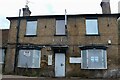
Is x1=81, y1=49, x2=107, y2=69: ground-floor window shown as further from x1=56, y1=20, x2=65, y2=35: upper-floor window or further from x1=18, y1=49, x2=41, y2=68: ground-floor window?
x1=18, y1=49, x2=41, y2=68: ground-floor window

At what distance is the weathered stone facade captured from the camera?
19.5 metres

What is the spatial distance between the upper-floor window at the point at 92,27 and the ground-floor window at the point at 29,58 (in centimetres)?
526

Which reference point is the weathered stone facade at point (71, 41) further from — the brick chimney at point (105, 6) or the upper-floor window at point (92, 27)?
the brick chimney at point (105, 6)

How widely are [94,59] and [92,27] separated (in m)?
3.23

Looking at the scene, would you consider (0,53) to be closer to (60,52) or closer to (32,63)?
(32,63)

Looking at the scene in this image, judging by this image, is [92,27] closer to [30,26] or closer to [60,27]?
[60,27]

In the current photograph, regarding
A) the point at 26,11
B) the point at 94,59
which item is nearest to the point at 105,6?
the point at 94,59

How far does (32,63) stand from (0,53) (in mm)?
4299

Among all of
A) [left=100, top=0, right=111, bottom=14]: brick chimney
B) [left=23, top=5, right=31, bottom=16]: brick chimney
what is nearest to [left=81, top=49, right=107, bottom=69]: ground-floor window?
[left=100, top=0, right=111, bottom=14]: brick chimney

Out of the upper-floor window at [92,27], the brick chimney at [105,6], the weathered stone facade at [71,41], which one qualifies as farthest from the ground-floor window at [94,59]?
the brick chimney at [105,6]

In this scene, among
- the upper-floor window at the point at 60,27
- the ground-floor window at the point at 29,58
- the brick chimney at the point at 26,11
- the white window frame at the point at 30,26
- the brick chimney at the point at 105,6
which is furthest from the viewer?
the brick chimney at the point at 26,11

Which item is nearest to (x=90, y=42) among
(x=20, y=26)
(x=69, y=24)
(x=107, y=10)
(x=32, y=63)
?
(x=69, y=24)

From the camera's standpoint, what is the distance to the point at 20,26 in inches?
852

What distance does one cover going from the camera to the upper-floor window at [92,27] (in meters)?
20.5
